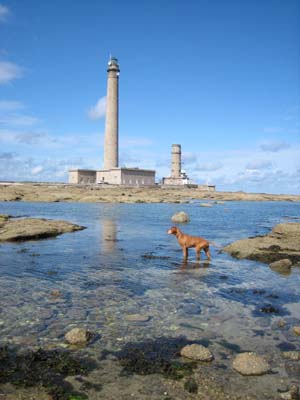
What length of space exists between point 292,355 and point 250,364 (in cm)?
111

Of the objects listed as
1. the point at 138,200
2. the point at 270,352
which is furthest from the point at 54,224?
the point at 138,200

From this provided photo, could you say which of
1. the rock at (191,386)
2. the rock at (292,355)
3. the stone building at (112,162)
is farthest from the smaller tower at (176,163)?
the rock at (191,386)

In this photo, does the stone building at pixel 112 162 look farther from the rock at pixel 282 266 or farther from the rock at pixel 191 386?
the rock at pixel 191 386

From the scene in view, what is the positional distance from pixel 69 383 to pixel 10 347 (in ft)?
6.26

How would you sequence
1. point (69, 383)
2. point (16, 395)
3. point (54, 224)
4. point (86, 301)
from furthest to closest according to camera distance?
point (54, 224), point (86, 301), point (69, 383), point (16, 395)

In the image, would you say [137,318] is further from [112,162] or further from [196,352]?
[112,162]

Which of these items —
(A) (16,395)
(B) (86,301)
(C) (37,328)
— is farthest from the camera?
(B) (86,301)

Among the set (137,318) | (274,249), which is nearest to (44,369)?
(137,318)

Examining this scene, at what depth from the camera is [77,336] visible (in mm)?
8047

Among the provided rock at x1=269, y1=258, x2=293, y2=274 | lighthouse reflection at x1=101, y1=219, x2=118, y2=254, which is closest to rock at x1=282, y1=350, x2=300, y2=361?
rock at x1=269, y1=258, x2=293, y2=274

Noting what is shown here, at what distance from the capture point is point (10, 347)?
765 centimetres

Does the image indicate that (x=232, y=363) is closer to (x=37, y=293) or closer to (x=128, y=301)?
(x=128, y=301)

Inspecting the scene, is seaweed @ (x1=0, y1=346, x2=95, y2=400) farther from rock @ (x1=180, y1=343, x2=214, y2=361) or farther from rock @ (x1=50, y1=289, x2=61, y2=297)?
rock @ (x1=50, y1=289, x2=61, y2=297)

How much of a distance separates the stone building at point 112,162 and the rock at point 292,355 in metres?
100
